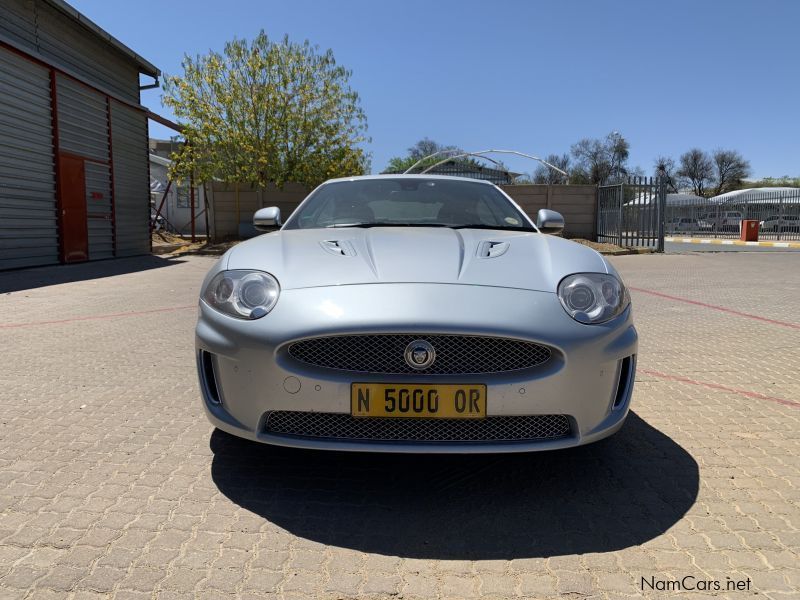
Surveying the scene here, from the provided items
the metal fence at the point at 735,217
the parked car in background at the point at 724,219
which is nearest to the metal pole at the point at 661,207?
the metal fence at the point at 735,217

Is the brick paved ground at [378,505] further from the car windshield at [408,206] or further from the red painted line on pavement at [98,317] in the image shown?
the red painted line on pavement at [98,317]

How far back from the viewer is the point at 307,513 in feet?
7.45

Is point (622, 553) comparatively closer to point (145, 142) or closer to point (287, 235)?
point (287, 235)

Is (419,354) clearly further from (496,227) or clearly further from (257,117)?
(257,117)

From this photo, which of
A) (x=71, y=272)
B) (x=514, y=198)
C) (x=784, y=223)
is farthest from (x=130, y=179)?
(x=784, y=223)

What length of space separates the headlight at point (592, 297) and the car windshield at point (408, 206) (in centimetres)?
107

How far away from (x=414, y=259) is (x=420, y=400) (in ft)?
2.25

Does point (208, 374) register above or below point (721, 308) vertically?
above

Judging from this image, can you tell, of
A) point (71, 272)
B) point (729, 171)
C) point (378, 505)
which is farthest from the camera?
point (729, 171)

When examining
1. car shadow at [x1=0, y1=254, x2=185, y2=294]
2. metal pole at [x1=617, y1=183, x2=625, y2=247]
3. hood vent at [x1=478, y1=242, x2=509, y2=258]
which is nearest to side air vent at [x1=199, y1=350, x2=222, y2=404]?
hood vent at [x1=478, y1=242, x2=509, y2=258]

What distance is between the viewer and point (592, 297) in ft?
8.14

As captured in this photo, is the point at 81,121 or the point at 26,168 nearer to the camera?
the point at 26,168

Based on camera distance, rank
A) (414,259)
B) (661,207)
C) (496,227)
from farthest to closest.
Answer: (661,207)
(496,227)
(414,259)

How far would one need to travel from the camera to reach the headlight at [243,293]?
240 cm
